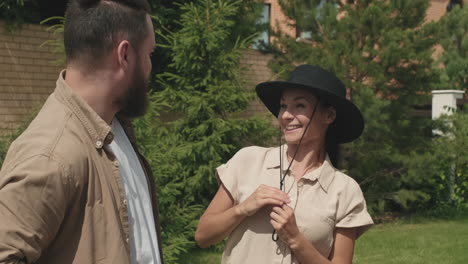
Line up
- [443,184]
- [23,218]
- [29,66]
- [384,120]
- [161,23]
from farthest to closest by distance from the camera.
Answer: [443,184]
[384,120]
[161,23]
[29,66]
[23,218]

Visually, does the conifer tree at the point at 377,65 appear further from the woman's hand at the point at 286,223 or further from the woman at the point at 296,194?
the woman's hand at the point at 286,223

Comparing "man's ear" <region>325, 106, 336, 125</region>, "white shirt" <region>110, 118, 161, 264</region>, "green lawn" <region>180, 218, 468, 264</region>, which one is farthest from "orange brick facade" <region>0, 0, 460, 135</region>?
"white shirt" <region>110, 118, 161, 264</region>

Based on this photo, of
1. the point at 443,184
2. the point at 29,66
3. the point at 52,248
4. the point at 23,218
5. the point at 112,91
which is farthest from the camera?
the point at 443,184

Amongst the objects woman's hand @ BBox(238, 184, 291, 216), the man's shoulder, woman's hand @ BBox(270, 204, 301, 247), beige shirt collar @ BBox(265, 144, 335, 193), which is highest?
the man's shoulder

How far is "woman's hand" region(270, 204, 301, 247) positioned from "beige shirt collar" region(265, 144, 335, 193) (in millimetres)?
282

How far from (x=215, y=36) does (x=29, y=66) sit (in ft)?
9.22

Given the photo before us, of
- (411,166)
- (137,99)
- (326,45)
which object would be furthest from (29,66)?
(137,99)

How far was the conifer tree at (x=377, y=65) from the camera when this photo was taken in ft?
31.3

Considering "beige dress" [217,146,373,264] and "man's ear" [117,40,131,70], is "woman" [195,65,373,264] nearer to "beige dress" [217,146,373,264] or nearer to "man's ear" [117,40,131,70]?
"beige dress" [217,146,373,264]

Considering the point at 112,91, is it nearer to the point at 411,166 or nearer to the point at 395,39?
the point at 395,39

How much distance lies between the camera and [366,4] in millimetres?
9891

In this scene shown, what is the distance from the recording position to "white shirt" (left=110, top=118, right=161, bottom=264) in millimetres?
1896

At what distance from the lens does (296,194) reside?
270 centimetres

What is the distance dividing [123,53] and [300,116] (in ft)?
3.87
